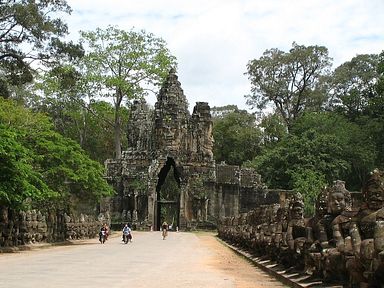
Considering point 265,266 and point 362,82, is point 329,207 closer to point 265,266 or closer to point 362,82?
point 265,266

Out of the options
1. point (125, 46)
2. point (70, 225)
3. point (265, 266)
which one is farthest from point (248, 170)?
point (265, 266)

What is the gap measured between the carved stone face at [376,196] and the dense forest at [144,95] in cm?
1570

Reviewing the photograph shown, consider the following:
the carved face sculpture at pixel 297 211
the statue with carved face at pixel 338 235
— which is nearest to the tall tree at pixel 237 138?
the carved face sculpture at pixel 297 211

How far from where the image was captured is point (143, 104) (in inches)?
2195

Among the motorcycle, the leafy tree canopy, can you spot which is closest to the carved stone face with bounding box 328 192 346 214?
the leafy tree canopy

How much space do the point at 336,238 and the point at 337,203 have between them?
793mm

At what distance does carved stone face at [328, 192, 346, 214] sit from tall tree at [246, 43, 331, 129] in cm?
5418

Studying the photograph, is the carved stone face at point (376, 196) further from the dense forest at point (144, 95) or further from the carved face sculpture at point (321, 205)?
the dense forest at point (144, 95)

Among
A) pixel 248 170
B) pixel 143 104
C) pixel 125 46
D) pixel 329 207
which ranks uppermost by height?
pixel 125 46

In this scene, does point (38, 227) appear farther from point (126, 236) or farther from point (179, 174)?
point (179, 174)

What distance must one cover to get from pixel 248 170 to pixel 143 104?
11758 millimetres

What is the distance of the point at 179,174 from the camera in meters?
51.2

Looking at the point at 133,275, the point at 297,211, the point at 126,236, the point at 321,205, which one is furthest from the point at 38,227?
the point at 321,205

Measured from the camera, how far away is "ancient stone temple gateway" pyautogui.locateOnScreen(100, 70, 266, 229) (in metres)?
50.2
